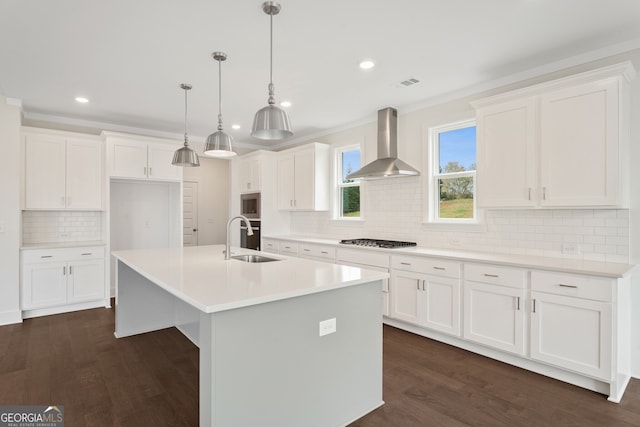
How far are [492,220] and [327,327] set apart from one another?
2.35 m

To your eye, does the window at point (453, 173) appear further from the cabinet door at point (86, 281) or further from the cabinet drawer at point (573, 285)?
the cabinet door at point (86, 281)

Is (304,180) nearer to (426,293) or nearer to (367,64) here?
(367,64)

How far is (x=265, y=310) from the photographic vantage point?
1808 millimetres

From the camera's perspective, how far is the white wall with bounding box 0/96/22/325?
4016 mm

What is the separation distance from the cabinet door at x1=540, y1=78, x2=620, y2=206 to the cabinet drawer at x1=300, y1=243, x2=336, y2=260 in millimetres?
2449

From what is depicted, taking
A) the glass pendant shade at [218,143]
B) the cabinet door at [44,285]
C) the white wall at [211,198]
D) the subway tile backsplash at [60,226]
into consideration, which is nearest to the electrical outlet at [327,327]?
the glass pendant shade at [218,143]

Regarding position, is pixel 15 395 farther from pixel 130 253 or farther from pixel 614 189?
pixel 614 189

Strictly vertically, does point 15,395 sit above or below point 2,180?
below

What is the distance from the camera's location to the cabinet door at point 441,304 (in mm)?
3246

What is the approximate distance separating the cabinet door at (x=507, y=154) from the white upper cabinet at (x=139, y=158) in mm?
4244

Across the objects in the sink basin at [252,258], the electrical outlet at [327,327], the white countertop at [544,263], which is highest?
the white countertop at [544,263]

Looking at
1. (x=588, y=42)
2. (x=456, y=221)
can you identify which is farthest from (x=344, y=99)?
(x=588, y=42)

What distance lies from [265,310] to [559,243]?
2729 mm

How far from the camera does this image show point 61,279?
4.44m
